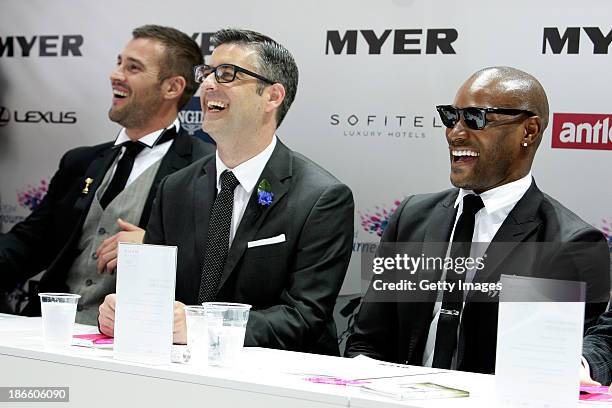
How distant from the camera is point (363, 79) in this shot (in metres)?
4.12

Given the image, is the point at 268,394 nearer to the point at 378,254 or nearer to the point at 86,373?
the point at 86,373

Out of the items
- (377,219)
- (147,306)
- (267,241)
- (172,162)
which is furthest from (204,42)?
(147,306)

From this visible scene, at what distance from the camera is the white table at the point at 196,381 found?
78.4 inches

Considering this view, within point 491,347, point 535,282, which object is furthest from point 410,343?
point 535,282

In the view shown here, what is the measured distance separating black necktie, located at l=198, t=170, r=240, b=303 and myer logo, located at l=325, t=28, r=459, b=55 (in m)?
0.96

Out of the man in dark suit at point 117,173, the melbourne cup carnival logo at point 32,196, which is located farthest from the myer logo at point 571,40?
the melbourne cup carnival logo at point 32,196

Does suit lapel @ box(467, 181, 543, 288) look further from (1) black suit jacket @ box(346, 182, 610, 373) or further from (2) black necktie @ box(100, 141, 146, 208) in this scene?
(2) black necktie @ box(100, 141, 146, 208)

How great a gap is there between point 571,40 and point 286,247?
53.5 inches

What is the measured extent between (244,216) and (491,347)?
95 centimetres

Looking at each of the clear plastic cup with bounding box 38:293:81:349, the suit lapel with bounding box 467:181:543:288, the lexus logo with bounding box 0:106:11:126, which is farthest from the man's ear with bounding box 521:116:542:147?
the lexus logo with bounding box 0:106:11:126

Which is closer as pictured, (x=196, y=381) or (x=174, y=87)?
(x=196, y=381)

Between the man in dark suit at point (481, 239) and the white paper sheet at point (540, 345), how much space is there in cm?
122

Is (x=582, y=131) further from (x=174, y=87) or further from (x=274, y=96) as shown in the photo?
(x=174, y=87)

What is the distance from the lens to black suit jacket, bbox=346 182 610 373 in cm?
309
